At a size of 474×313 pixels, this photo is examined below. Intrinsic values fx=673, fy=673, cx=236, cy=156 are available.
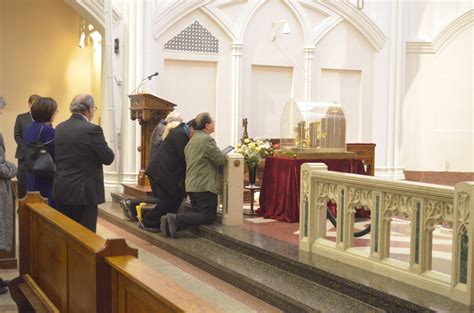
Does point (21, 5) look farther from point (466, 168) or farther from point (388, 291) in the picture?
point (388, 291)

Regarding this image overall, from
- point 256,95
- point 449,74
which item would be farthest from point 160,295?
point 449,74

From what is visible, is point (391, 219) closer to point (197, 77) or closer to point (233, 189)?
point (233, 189)

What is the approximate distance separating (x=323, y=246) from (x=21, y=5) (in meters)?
9.98

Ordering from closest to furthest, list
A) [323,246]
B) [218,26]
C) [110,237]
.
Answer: [110,237], [323,246], [218,26]

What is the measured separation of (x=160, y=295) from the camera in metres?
2.41

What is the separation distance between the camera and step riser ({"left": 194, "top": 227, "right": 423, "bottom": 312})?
15.5 ft

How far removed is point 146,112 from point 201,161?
2.56 m

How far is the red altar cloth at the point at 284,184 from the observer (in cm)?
775

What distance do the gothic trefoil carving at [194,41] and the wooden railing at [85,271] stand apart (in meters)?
6.33

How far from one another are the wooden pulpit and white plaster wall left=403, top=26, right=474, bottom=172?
5.52 m

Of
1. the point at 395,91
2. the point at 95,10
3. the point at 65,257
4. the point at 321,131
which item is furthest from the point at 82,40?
the point at 65,257

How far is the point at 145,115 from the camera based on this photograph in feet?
32.0

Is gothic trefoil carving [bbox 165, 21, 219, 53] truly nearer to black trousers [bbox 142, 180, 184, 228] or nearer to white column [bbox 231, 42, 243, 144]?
white column [bbox 231, 42, 243, 144]

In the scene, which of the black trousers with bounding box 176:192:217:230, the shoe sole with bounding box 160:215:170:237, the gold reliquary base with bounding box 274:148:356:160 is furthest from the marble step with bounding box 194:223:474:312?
the gold reliquary base with bounding box 274:148:356:160
